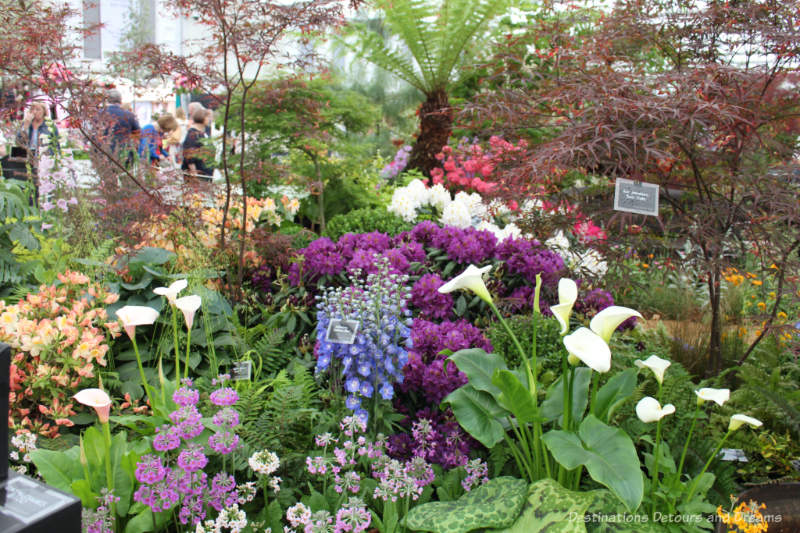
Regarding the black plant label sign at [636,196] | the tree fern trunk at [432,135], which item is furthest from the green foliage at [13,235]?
the tree fern trunk at [432,135]

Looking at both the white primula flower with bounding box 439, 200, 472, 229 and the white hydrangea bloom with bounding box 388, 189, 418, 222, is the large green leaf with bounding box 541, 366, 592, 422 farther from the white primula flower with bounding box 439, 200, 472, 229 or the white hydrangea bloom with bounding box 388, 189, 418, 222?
the white hydrangea bloom with bounding box 388, 189, 418, 222

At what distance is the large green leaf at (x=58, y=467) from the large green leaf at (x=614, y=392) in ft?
5.51

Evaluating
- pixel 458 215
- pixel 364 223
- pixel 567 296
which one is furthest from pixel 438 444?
pixel 364 223

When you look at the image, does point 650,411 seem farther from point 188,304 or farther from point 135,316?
point 135,316

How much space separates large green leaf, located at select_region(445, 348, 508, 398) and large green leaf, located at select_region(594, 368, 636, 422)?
13.3 inches

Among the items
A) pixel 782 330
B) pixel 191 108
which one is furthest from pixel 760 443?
pixel 191 108

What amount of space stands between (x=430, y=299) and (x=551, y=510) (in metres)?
1.37

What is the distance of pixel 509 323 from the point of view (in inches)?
108

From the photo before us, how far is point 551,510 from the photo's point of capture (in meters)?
1.74

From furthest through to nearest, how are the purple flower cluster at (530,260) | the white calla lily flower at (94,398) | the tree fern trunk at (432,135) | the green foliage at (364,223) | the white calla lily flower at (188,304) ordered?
the tree fern trunk at (432,135), the green foliage at (364,223), the purple flower cluster at (530,260), the white calla lily flower at (188,304), the white calla lily flower at (94,398)

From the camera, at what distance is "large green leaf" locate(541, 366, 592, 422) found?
2.06 meters

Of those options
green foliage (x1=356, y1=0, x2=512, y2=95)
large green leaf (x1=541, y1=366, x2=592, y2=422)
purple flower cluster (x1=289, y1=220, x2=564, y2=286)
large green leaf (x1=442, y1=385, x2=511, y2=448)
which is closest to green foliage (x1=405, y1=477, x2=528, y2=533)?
large green leaf (x1=442, y1=385, x2=511, y2=448)

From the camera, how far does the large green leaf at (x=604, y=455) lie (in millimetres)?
1617

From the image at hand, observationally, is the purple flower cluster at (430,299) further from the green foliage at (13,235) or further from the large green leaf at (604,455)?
the green foliage at (13,235)
